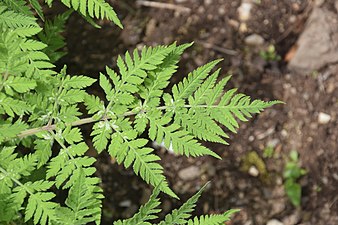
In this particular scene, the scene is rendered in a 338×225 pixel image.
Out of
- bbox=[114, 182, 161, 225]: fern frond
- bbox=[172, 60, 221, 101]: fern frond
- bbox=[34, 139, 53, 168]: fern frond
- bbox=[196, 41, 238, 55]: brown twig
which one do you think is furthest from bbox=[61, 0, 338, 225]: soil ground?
bbox=[114, 182, 161, 225]: fern frond

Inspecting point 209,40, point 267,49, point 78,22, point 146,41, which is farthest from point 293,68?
point 78,22

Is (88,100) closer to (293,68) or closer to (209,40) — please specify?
(209,40)

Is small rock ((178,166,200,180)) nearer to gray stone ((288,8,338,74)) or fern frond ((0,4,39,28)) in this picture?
gray stone ((288,8,338,74))

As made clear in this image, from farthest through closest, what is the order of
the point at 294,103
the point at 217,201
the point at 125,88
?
the point at 294,103 < the point at 217,201 < the point at 125,88

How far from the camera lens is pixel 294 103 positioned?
12.8 ft

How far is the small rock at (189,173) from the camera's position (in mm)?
3643

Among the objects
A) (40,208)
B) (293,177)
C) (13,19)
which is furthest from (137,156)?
(293,177)

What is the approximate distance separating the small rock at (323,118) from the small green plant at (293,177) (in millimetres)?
316

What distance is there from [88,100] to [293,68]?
7.34 ft

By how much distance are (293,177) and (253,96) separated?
Answer: 25.4 inches

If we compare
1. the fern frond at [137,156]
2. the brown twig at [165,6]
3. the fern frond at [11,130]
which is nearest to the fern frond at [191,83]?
the fern frond at [137,156]

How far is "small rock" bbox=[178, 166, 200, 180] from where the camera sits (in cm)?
364

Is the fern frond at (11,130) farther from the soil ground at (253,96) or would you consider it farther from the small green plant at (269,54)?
the small green plant at (269,54)

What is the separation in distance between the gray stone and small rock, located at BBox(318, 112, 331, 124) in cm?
34
